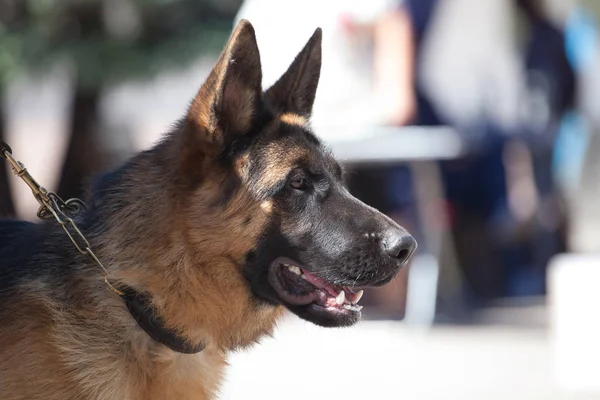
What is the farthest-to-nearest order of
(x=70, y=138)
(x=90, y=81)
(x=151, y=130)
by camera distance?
(x=151, y=130)
(x=70, y=138)
(x=90, y=81)

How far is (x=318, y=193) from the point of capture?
12.5 feet

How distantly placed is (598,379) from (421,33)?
340cm

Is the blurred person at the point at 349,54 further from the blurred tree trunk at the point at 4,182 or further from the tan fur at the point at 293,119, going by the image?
the tan fur at the point at 293,119

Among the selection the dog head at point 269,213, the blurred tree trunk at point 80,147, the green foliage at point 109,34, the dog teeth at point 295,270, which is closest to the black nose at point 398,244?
the dog head at point 269,213

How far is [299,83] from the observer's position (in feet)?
14.0

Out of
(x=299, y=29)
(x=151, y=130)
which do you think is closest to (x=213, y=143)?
(x=299, y=29)

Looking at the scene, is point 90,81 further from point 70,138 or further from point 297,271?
point 297,271

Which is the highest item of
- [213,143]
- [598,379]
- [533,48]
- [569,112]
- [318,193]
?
[213,143]

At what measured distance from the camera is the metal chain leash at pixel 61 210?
3.75 m

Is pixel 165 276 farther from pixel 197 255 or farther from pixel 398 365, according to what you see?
pixel 398 365

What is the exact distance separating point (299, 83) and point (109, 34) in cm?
611

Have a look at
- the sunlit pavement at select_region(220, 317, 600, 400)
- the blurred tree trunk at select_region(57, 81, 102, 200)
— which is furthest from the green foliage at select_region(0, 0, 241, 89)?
the sunlit pavement at select_region(220, 317, 600, 400)

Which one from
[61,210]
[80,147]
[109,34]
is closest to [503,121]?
[109,34]

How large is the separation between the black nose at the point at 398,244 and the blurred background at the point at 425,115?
4238 millimetres
